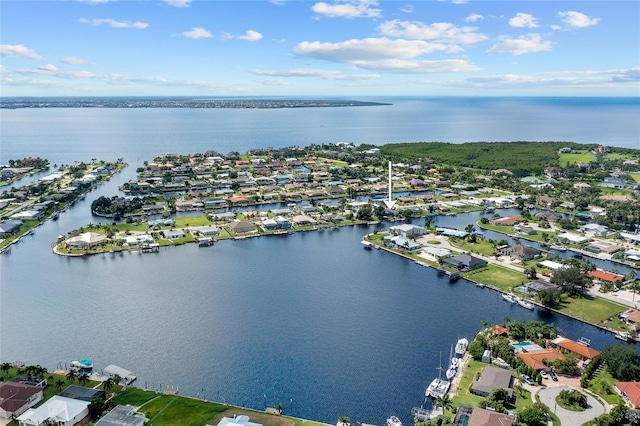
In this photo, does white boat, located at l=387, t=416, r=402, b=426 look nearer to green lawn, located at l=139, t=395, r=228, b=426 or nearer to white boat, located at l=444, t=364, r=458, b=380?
white boat, located at l=444, t=364, r=458, b=380

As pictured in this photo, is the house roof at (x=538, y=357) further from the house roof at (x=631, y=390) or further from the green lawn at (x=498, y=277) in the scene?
the green lawn at (x=498, y=277)

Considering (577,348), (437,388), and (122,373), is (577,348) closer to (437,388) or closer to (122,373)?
(437,388)

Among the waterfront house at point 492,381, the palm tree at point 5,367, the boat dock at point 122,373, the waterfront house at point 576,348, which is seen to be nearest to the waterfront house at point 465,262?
the waterfront house at point 576,348

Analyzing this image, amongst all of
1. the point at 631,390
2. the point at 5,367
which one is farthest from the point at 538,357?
the point at 5,367

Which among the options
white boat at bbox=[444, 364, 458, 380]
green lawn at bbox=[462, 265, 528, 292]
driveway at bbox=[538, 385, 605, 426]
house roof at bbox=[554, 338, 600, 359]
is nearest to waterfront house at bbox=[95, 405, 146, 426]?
white boat at bbox=[444, 364, 458, 380]

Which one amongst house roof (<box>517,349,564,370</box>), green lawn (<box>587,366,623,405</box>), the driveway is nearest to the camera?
the driveway

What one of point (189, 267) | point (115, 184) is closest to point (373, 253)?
point (189, 267)
